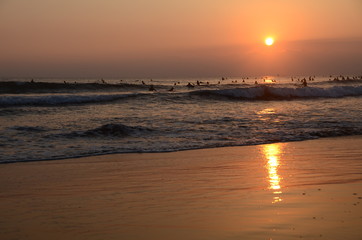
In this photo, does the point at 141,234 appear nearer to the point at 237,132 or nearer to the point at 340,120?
the point at 237,132

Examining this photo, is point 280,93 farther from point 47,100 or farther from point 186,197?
point 186,197

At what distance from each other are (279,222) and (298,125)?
1144 centimetres

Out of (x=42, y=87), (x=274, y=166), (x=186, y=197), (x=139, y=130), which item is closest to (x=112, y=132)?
(x=139, y=130)

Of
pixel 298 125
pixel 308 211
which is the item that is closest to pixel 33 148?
pixel 308 211

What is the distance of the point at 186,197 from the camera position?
19.4ft

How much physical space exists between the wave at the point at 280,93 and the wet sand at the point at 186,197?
22.6 m

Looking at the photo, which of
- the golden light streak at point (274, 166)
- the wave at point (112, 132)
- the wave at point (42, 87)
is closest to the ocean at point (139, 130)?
the wave at point (112, 132)

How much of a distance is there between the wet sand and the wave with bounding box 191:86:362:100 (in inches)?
889

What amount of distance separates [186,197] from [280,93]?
1212 inches

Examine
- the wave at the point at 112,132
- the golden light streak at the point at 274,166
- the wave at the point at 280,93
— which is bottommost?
the golden light streak at the point at 274,166

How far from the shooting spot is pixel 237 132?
1388cm

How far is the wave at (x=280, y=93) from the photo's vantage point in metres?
33.0

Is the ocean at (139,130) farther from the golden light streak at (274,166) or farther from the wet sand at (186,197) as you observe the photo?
the wet sand at (186,197)

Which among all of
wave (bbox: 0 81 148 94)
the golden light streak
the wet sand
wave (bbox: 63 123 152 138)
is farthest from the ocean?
wave (bbox: 0 81 148 94)
